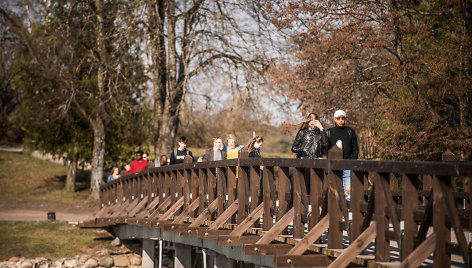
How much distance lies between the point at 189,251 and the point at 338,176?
1020 centimetres

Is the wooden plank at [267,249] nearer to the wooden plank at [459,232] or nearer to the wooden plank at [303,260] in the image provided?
the wooden plank at [303,260]

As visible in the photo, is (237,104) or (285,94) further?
(237,104)

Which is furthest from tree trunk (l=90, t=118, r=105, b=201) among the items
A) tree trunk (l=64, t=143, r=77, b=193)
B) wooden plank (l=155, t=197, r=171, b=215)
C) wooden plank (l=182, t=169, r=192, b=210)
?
wooden plank (l=182, t=169, r=192, b=210)

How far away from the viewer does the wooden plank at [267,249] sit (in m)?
8.01

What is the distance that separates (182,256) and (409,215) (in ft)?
37.2

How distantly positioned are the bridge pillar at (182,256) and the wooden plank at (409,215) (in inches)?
437

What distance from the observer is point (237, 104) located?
22.2m

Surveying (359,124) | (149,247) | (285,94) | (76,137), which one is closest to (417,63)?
(359,124)

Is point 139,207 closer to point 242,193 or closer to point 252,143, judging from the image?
point 252,143

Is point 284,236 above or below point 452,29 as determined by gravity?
below

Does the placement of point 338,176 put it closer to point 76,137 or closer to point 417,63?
point 417,63

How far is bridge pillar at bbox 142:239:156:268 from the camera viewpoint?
19.2 metres

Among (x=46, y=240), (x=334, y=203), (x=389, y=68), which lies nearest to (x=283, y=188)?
(x=334, y=203)

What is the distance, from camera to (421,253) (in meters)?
5.42
